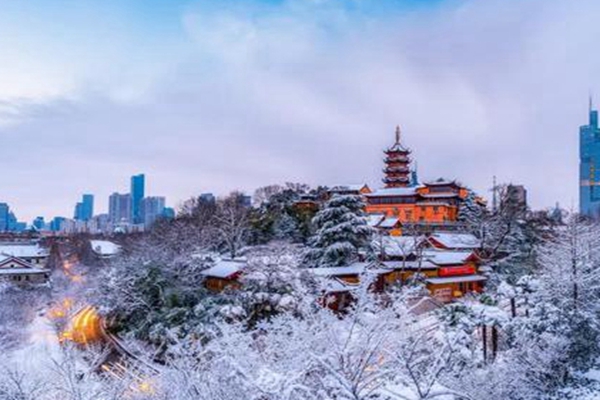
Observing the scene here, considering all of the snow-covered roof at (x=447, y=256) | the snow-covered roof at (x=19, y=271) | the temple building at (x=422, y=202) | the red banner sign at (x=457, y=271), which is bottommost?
the snow-covered roof at (x=19, y=271)

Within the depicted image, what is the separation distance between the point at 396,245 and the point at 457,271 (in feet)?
11.9

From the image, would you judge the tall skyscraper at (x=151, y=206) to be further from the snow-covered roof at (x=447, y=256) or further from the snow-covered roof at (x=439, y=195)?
the snow-covered roof at (x=447, y=256)

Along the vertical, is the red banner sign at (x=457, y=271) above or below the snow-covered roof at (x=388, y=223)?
below

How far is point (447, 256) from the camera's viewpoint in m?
26.9

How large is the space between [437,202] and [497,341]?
32.9m

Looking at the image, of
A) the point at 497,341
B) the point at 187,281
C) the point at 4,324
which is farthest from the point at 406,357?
the point at 4,324

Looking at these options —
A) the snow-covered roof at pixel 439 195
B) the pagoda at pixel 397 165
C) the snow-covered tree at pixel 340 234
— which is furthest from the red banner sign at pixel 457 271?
the pagoda at pixel 397 165

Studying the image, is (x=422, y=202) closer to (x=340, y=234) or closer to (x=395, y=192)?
(x=395, y=192)

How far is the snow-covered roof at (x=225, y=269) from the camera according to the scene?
22406 mm

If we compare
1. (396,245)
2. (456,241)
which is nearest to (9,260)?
(396,245)

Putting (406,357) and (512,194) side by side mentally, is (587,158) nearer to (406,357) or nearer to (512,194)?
(512,194)

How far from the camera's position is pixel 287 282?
62.1 feet

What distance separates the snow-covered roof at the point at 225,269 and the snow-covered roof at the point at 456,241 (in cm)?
1390

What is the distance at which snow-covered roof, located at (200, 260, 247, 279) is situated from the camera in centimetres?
2241
